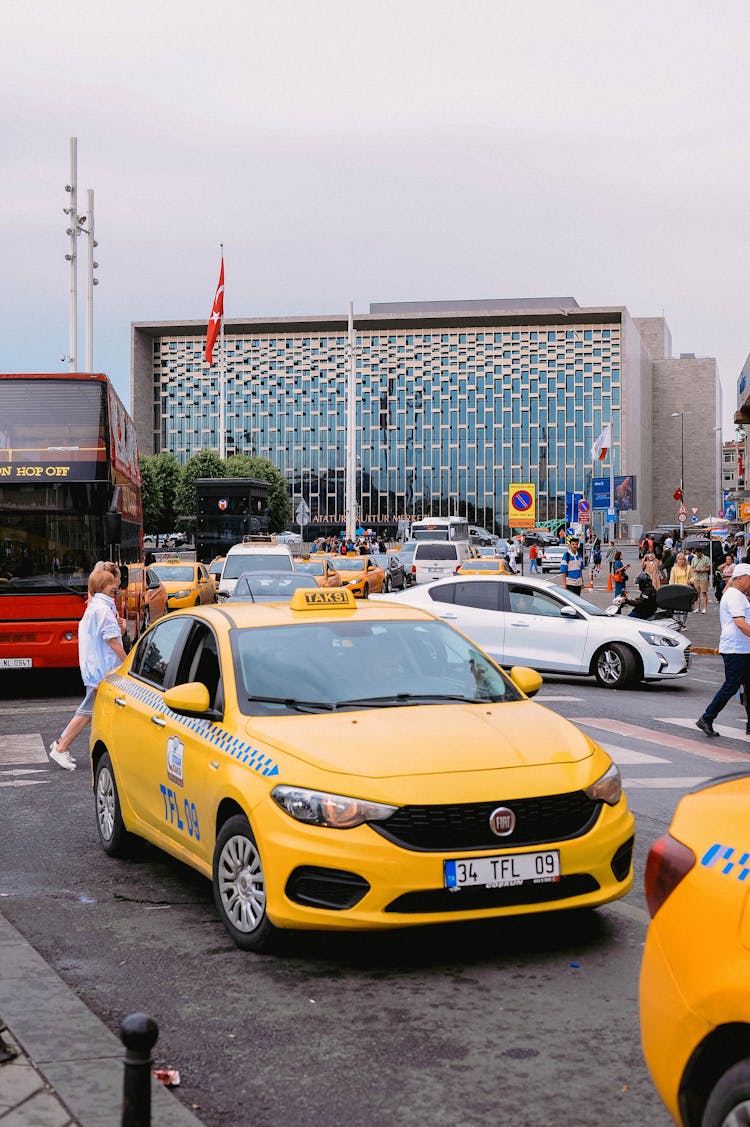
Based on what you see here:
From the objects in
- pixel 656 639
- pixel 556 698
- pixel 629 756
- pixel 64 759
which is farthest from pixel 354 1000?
pixel 656 639

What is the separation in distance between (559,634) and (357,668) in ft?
36.9

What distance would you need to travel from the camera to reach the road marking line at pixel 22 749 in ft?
36.8

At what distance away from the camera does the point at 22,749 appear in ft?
38.8

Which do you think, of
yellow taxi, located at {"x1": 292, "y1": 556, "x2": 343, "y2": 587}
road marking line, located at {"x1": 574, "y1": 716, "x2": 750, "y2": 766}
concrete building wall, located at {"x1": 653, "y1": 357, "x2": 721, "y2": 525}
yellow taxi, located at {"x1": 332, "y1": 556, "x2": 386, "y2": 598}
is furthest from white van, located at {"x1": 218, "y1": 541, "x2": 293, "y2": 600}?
concrete building wall, located at {"x1": 653, "y1": 357, "x2": 721, "y2": 525}

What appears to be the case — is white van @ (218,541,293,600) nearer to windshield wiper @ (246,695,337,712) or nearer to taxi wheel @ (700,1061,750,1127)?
windshield wiper @ (246,695,337,712)

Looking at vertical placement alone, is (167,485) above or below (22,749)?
above

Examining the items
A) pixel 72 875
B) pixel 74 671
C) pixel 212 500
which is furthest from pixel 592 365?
pixel 72 875

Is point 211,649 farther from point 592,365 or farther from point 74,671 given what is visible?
point 592,365

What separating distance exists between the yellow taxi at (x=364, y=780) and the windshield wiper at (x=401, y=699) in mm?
12

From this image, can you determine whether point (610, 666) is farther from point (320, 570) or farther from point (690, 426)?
point (690, 426)

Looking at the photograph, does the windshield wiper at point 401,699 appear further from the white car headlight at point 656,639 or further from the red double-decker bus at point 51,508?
the white car headlight at point 656,639

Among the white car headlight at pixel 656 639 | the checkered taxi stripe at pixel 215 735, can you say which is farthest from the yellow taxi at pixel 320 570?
the checkered taxi stripe at pixel 215 735

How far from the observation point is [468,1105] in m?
3.97

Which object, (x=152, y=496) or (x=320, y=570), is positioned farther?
(x=152, y=496)
